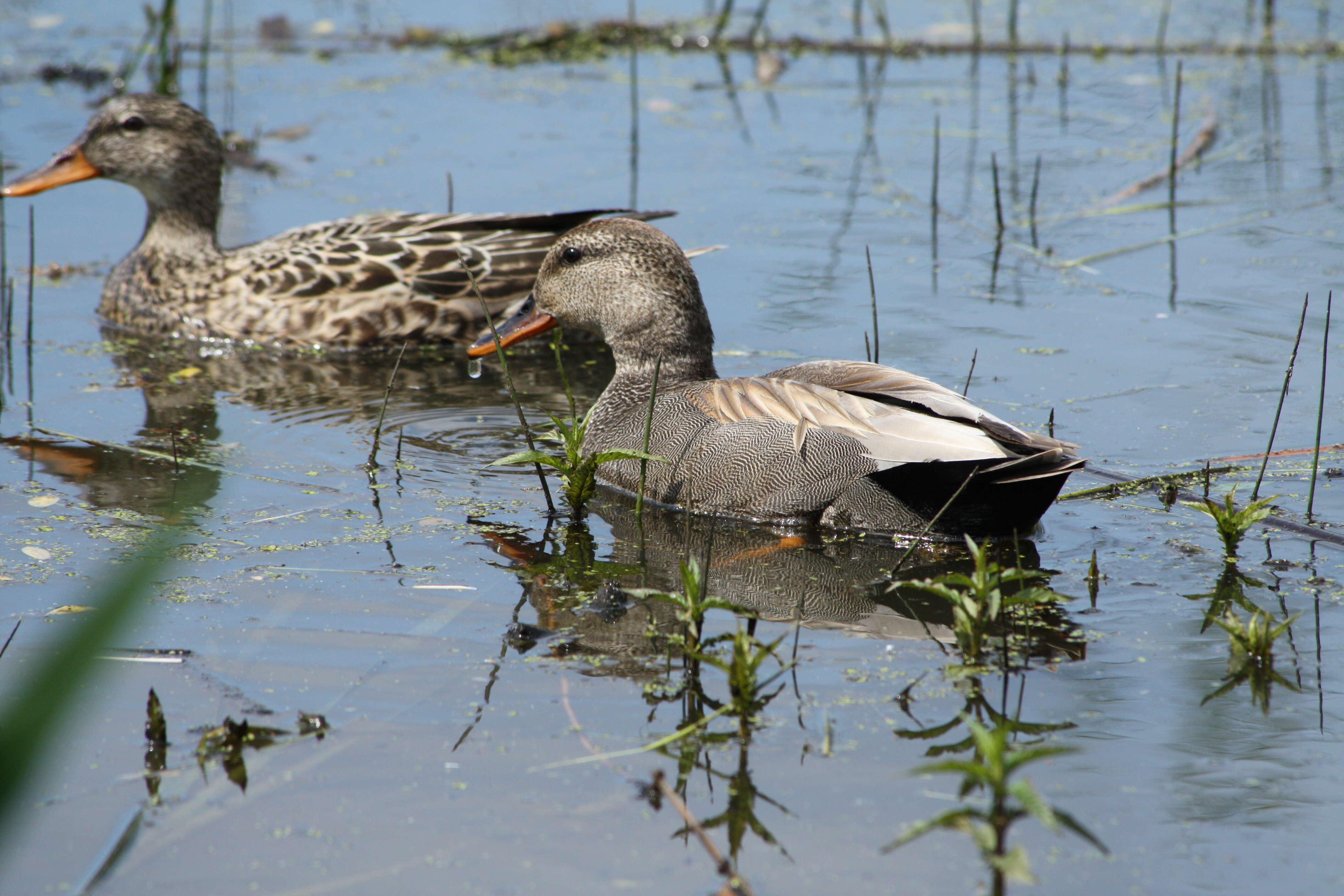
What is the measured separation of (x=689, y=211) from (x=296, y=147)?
327 cm

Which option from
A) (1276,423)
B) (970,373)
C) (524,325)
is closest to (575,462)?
(524,325)

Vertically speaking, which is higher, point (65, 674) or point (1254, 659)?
point (65, 674)

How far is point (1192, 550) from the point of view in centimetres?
453

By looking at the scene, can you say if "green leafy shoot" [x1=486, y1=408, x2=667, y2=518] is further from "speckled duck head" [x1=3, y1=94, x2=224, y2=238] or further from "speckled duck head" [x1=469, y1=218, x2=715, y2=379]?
"speckled duck head" [x1=3, y1=94, x2=224, y2=238]

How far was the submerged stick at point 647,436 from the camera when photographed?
4.70 m

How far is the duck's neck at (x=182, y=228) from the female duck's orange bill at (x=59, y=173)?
0.39 m

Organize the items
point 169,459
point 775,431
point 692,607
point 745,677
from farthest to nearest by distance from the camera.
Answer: point 169,459, point 775,431, point 692,607, point 745,677

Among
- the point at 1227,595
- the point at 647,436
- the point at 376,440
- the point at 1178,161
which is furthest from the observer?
the point at 1178,161

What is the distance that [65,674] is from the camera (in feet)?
3.67

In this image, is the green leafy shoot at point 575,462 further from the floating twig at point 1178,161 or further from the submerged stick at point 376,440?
the floating twig at point 1178,161

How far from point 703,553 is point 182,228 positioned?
14.5 feet

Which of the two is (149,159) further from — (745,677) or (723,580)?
(745,677)

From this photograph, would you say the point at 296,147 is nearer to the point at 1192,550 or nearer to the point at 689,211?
the point at 689,211

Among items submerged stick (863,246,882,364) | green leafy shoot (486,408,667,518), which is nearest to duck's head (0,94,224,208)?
submerged stick (863,246,882,364)
